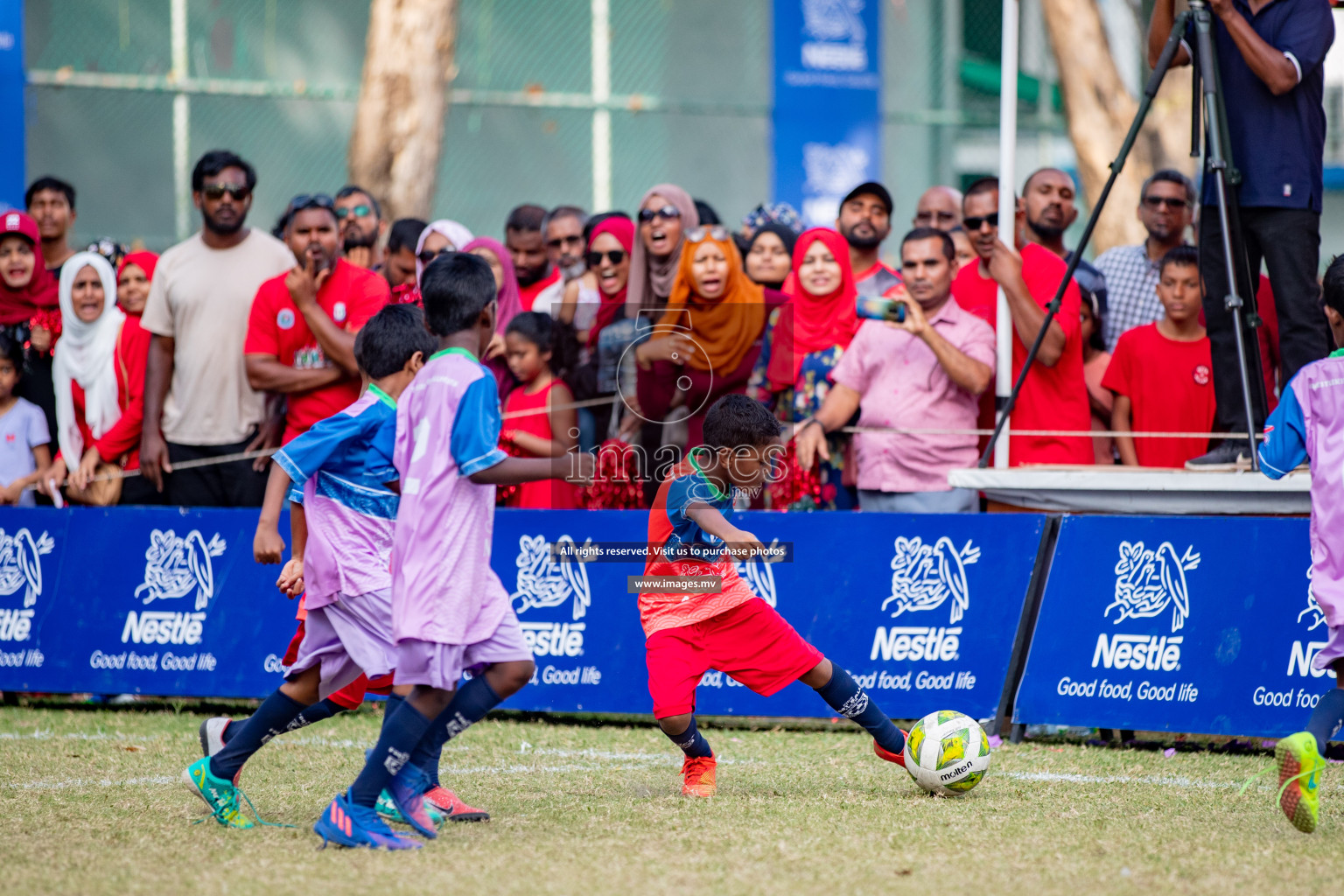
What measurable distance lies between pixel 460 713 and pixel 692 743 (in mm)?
1148

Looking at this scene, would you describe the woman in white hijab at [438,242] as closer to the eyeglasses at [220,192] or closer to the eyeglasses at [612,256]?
the eyeglasses at [612,256]

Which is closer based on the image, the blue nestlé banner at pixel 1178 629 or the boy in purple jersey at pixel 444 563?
the boy in purple jersey at pixel 444 563

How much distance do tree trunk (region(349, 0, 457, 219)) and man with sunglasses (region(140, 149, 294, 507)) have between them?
6.34m

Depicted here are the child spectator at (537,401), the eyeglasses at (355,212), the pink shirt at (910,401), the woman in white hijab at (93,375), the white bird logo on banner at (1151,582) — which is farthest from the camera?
the eyeglasses at (355,212)

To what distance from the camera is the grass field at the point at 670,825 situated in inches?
168

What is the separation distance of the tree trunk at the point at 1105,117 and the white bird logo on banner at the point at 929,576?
29.2ft

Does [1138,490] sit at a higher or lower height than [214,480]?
higher

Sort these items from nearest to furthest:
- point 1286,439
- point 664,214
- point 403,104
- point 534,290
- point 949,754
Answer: point 1286,439
point 949,754
point 664,214
point 534,290
point 403,104

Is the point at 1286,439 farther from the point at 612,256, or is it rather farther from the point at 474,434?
the point at 612,256

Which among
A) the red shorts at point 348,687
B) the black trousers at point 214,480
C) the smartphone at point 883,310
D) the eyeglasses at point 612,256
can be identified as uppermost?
the eyeglasses at point 612,256

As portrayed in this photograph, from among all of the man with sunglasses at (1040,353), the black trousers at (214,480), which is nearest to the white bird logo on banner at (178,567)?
the black trousers at (214,480)

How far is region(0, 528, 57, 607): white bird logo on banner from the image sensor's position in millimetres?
8250

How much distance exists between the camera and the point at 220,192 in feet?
28.1

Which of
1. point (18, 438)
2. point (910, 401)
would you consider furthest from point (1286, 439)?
point (18, 438)
